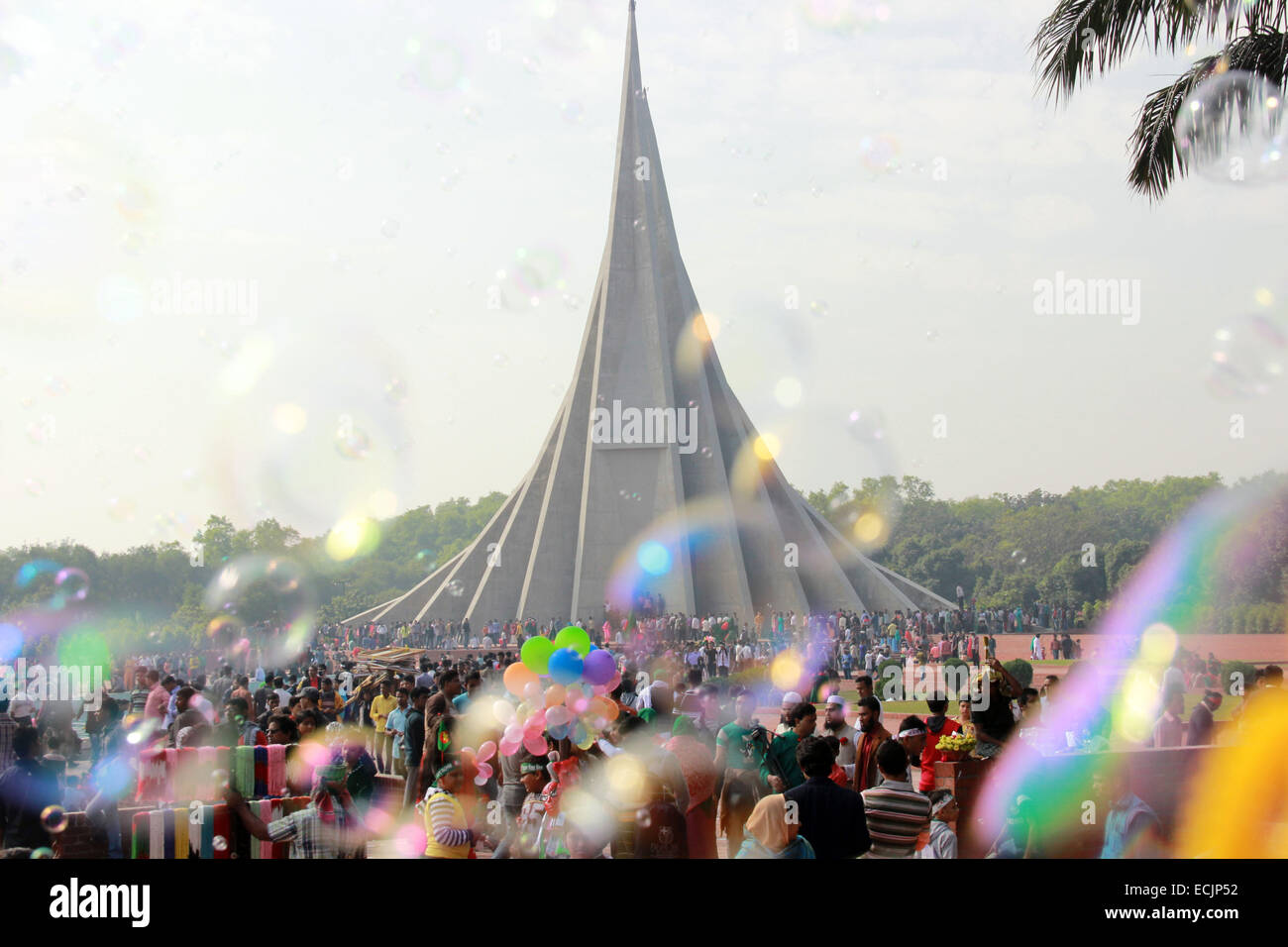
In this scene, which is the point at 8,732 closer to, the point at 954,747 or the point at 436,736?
the point at 436,736

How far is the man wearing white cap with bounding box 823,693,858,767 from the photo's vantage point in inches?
283

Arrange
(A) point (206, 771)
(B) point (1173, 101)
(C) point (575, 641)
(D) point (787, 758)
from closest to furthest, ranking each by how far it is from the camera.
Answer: (D) point (787, 758)
(A) point (206, 771)
(C) point (575, 641)
(B) point (1173, 101)

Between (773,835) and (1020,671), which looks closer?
(773,835)

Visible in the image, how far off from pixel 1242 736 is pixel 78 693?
51.2ft

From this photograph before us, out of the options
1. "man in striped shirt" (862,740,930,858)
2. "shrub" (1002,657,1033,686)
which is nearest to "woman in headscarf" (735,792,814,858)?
"man in striped shirt" (862,740,930,858)

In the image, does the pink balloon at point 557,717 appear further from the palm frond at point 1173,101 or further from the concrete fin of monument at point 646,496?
the concrete fin of monument at point 646,496

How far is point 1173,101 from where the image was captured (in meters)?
9.74

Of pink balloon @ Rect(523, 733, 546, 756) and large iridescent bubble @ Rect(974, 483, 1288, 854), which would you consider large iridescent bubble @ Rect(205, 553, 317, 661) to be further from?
pink balloon @ Rect(523, 733, 546, 756)

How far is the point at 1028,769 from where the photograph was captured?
591 centimetres

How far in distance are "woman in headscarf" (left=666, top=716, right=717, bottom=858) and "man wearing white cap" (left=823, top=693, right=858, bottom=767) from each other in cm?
109

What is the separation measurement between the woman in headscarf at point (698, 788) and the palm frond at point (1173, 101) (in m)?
6.65

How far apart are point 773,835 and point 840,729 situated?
2799 millimetres

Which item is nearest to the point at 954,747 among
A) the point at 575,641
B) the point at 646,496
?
the point at 575,641
